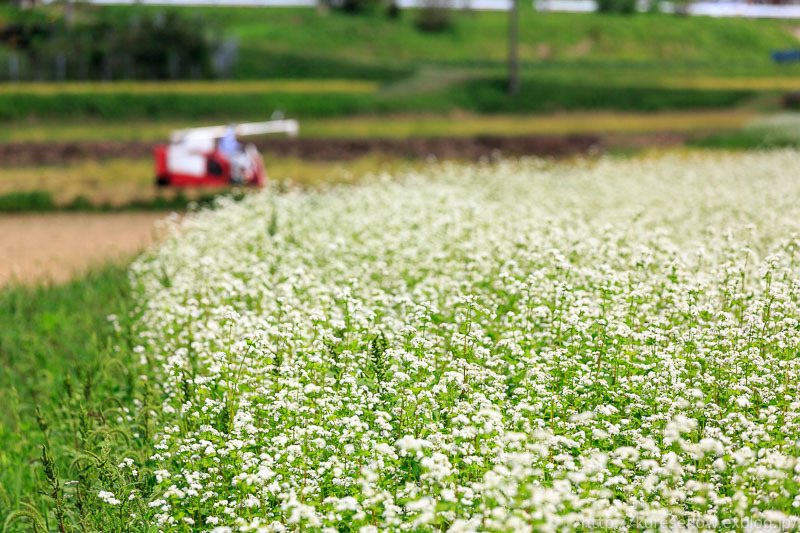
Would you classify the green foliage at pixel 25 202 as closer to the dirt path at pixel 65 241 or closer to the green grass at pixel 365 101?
the dirt path at pixel 65 241

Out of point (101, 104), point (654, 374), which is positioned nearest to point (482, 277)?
point (654, 374)

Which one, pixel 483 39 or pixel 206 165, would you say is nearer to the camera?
pixel 206 165

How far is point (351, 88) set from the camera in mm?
48250

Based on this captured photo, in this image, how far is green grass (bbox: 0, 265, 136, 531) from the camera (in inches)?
336

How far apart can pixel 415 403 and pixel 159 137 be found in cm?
3299

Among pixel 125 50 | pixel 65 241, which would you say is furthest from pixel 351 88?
pixel 65 241

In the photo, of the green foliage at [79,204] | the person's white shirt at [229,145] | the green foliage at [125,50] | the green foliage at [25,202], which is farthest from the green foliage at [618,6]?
the green foliage at [25,202]

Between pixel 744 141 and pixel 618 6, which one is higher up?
pixel 618 6

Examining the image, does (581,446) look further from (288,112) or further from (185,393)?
(288,112)

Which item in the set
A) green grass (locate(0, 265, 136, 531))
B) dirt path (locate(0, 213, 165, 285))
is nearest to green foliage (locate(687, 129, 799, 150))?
dirt path (locate(0, 213, 165, 285))

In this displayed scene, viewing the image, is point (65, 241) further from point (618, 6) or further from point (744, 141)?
point (618, 6)

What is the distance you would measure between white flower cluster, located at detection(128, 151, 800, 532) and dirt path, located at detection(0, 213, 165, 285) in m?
5.53

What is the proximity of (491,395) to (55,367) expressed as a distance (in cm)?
672

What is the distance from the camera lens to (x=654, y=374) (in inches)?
268
